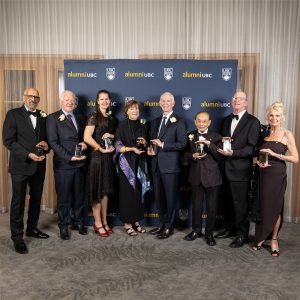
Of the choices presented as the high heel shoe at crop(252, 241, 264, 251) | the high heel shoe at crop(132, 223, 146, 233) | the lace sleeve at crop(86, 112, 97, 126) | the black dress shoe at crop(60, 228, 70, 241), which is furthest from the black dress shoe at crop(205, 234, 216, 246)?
the lace sleeve at crop(86, 112, 97, 126)

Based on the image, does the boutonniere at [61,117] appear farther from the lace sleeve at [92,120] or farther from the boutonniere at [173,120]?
the boutonniere at [173,120]

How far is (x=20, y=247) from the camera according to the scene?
12.4 feet

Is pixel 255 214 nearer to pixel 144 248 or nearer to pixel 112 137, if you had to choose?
pixel 144 248

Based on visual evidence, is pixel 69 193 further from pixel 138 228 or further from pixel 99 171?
pixel 138 228

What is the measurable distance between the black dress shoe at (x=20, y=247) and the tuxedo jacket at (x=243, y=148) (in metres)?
2.18

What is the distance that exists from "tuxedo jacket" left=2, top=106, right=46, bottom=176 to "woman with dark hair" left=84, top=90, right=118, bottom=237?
569 millimetres

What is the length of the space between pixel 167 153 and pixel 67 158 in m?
1.07

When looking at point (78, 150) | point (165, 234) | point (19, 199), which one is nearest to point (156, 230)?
point (165, 234)

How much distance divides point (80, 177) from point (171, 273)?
4.93 feet

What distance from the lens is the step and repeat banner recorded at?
14.3ft

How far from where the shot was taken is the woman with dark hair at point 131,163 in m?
4.11

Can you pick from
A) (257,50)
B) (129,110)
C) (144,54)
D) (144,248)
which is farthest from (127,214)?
(257,50)

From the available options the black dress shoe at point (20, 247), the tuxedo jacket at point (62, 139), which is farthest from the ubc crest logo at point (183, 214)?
the black dress shoe at point (20, 247)

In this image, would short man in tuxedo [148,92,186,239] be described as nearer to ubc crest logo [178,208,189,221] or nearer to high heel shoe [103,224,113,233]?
ubc crest logo [178,208,189,221]
